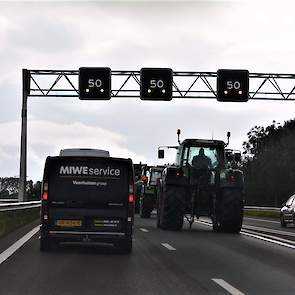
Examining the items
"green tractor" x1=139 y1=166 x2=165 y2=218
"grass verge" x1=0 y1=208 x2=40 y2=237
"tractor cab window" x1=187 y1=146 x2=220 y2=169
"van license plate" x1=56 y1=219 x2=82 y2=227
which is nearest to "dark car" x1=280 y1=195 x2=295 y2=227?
"tractor cab window" x1=187 y1=146 x2=220 y2=169

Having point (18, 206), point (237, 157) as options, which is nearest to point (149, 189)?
point (18, 206)

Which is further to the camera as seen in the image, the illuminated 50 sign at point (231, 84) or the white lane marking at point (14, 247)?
the illuminated 50 sign at point (231, 84)

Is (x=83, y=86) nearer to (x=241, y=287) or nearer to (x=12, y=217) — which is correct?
(x=12, y=217)

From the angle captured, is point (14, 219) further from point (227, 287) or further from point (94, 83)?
point (227, 287)

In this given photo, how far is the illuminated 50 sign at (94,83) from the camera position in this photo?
3334 centimetres

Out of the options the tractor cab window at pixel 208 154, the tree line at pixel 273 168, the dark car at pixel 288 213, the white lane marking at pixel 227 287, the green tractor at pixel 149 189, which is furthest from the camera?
the tree line at pixel 273 168

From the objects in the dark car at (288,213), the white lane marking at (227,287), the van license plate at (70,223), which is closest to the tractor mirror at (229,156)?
the dark car at (288,213)

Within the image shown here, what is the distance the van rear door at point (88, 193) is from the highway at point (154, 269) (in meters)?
0.70

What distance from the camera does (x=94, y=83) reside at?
110 ft

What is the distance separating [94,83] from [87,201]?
18.7 metres

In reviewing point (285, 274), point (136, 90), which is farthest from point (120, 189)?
point (136, 90)

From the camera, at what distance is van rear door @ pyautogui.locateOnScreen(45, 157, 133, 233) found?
49.9ft

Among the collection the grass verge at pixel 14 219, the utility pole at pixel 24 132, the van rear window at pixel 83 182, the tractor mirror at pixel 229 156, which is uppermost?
A: the utility pole at pixel 24 132

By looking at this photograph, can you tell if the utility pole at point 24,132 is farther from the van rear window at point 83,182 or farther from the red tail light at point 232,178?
the van rear window at point 83,182
